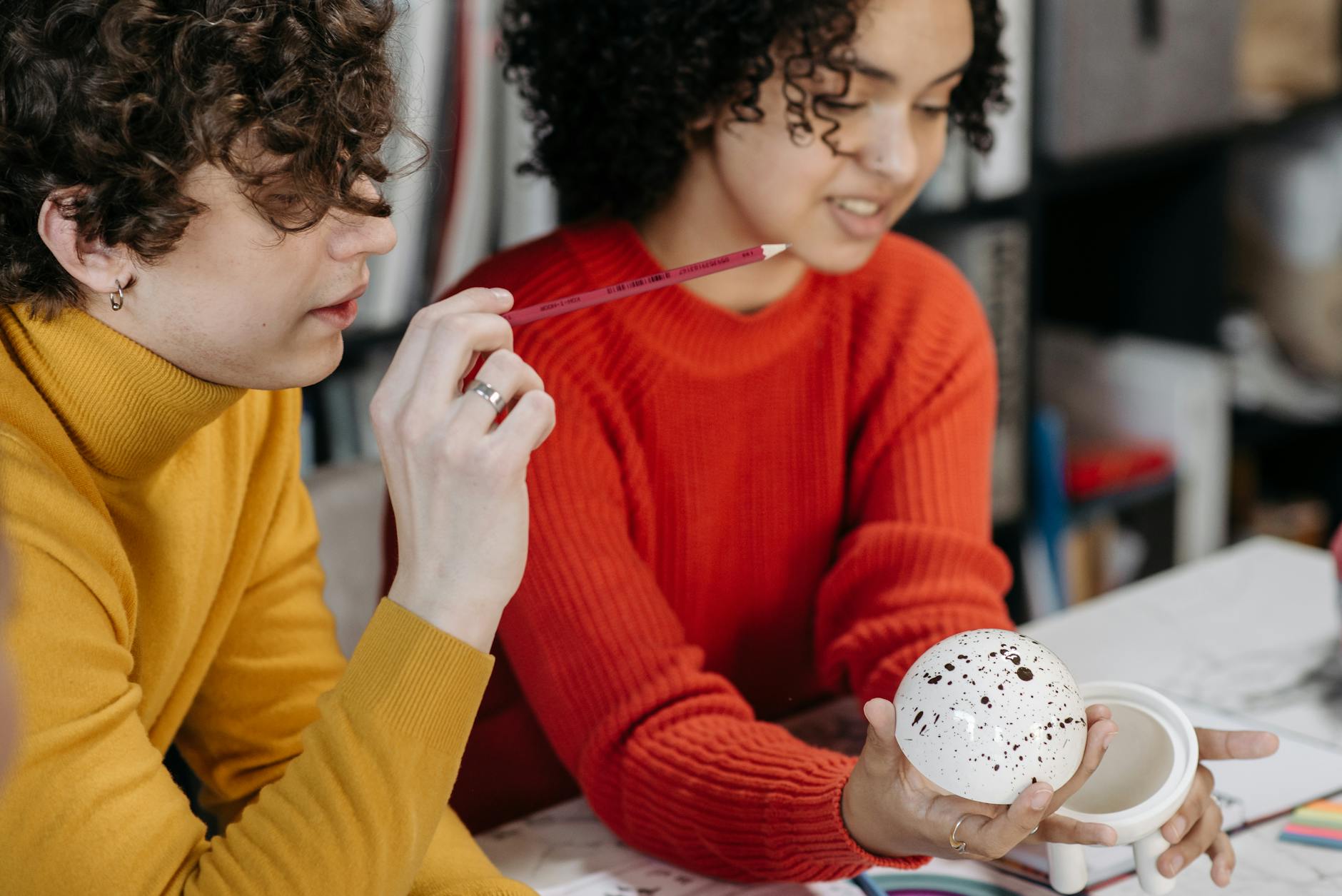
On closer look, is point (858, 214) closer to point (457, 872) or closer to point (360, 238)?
point (360, 238)

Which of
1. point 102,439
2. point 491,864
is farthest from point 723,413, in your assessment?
point 102,439

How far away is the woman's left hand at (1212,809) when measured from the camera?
0.93 meters

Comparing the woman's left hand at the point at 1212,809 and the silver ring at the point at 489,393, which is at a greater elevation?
the silver ring at the point at 489,393

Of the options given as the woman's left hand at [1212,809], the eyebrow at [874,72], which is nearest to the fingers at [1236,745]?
the woman's left hand at [1212,809]

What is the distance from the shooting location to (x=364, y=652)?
2.60ft

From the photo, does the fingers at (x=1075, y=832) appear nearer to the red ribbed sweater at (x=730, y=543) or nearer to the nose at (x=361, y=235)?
the red ribbed sweater at (x=730, y=543)

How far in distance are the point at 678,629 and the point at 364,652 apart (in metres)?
0.36

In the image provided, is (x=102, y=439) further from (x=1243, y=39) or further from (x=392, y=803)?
(x=1243, y=39)

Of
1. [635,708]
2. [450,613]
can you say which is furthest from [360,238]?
[635,708]

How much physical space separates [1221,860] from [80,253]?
2.61 feet

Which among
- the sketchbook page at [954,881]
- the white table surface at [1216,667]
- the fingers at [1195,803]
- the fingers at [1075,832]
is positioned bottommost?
the white table surface at [1216,667]

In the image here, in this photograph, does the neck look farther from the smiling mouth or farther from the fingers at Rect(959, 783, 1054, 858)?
the fingers at Rect(959, 783, 1054, 858)

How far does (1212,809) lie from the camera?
3.09 ft

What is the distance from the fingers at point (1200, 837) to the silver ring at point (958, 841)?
157 mm
